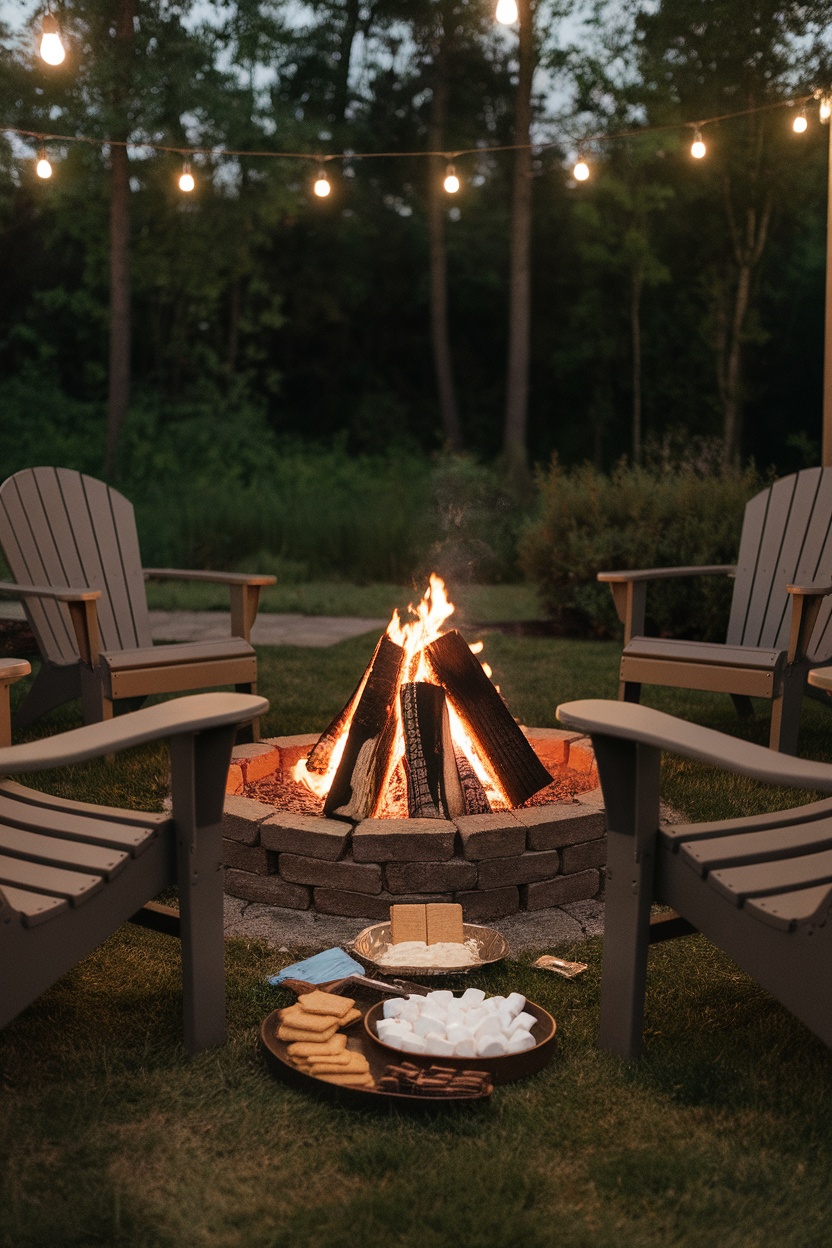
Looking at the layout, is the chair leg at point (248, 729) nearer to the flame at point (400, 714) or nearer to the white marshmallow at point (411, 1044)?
the flame at point (400, 714)

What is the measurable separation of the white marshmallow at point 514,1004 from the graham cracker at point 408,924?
15.2 inches

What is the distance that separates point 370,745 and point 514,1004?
95 centimetres

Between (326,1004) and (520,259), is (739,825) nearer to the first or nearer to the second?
(326,1004)

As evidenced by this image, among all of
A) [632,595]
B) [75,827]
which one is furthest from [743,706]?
[75,827]

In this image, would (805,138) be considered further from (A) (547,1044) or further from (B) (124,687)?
(A) (547,1044)

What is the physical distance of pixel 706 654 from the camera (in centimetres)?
368

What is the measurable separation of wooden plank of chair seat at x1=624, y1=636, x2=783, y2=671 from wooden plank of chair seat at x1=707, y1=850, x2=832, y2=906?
1.71 meters

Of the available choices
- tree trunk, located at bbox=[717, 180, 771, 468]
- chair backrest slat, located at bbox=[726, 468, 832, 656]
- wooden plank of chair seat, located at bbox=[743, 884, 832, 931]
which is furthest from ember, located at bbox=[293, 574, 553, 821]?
tree trunk, located at bbox=[717, 180, 771, 468]

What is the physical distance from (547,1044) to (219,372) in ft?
47.0

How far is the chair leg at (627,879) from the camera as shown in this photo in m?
1.92

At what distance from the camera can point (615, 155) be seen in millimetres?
15203

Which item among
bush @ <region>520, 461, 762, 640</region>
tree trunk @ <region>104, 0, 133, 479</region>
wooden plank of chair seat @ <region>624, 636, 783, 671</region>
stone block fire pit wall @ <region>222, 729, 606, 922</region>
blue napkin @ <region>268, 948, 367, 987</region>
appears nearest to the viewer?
blue napkin @ <region>268, 948, 367, 987</region>

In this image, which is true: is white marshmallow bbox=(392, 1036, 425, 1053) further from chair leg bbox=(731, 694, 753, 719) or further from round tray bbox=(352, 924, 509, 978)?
chair leg bbox=(731, 694, 753, 719)

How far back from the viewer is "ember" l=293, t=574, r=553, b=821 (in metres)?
2.81
